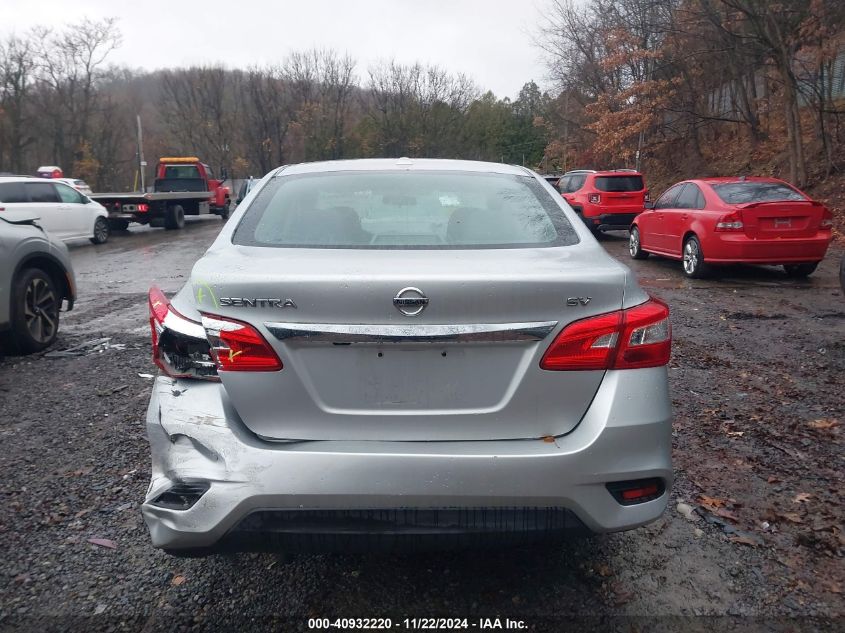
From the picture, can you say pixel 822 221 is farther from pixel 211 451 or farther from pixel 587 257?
pixel 211 451

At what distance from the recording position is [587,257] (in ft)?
8.52

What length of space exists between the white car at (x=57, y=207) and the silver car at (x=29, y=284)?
9.08 meters

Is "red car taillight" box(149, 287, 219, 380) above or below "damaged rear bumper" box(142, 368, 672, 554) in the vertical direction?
above

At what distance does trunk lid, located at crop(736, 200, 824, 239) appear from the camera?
32.3 ft

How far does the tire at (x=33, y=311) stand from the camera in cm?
624

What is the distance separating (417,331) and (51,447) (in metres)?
3.11

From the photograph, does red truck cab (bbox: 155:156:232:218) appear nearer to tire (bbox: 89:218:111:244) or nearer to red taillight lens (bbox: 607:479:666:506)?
tire (bbox: 89:218:111:244)

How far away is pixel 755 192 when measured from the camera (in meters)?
10.3

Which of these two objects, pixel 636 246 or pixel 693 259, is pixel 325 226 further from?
pixel 636 246

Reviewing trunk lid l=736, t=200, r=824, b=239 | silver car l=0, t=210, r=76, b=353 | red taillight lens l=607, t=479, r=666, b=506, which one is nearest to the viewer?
red taillight lens l=607, t=479, r=666, b=506

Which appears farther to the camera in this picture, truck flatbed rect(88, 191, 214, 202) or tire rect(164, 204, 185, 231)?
tire rect(164, 204, 185, 231)

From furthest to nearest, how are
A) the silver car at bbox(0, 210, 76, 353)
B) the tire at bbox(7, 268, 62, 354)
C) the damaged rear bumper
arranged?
the tire at bbox(7, 268, 62, 354), the silver car at bbox(0, 210, 76, 353), the damaged rear bumper

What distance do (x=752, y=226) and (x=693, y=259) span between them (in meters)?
1.16

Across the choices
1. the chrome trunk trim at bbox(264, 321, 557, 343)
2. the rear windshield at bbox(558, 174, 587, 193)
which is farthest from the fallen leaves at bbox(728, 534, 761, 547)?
the rear windshield at bbox(558, 174, 587, 193)
